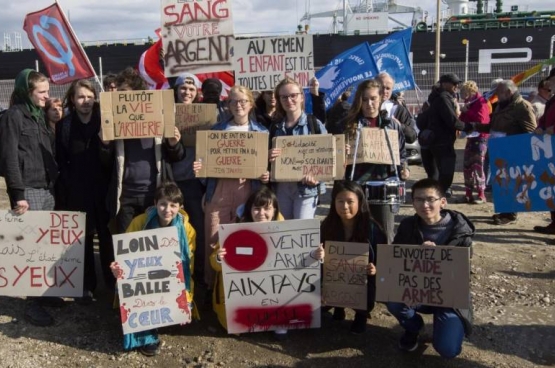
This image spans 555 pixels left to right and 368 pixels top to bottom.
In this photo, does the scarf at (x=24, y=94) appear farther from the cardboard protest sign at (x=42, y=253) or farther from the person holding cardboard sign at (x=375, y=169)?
the person holding cardboard sign at (x=375, y=169)

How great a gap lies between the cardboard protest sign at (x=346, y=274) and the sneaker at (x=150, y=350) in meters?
1.23

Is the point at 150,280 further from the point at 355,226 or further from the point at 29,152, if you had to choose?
the point at 355,226

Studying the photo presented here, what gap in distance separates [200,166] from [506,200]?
3411 mm

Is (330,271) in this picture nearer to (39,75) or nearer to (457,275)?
(457,275)

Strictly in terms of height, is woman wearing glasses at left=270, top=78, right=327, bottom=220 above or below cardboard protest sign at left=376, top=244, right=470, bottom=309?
above

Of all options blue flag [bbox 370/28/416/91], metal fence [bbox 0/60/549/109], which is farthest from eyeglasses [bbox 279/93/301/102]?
metal fence [bbox 0/60/549/109]

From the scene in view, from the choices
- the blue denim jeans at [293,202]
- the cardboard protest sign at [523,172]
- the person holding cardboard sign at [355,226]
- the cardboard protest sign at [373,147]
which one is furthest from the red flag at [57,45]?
the cardboard protest sign at [523,172]

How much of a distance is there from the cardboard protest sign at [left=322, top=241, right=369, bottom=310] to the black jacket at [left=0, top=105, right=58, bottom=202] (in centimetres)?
218

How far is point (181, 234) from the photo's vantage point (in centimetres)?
398

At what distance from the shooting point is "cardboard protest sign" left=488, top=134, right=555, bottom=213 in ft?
18.3

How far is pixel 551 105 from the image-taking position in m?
6.01

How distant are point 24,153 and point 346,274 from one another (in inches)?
97.7

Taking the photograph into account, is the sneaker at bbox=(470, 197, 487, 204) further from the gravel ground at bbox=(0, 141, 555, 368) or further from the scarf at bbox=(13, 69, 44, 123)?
the scarf at bbox=(13, 69, 44, 123)

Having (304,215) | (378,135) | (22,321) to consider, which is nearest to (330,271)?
(304,215)
